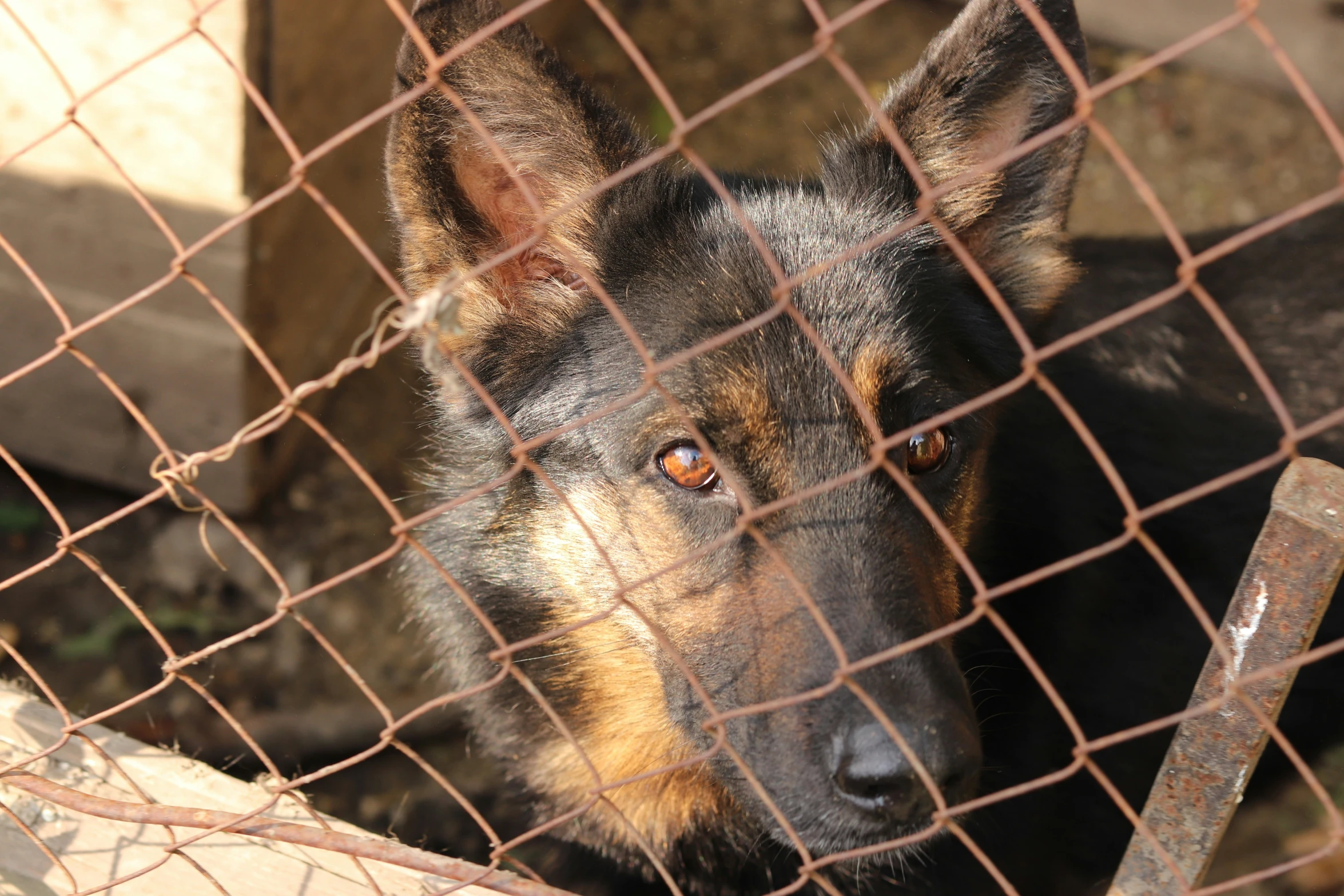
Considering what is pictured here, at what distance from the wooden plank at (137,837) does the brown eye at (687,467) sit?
1092 mm

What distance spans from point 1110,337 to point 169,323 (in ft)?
12.0

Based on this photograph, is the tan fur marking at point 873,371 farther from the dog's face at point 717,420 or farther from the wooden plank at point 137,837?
the wooden plank at point 137,837

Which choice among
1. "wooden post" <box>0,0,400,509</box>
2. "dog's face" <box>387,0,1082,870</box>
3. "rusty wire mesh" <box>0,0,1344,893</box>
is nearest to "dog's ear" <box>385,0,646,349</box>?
"dog's face" <box>387,0,1082,870</box>

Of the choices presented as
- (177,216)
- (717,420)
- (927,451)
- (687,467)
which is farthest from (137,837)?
(177,216)

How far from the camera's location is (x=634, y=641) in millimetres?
2705

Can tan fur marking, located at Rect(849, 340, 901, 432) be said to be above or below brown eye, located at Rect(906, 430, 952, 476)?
above

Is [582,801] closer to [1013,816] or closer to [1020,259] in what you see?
[1013,816]

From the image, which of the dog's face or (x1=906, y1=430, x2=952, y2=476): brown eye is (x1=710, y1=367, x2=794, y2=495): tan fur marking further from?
(x1=906, y1=430, x2=952, y2=476): brown eye

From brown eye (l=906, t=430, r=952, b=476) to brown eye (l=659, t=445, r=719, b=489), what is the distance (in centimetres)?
50

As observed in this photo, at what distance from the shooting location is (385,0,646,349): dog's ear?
2.19 meters

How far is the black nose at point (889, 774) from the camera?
2.00 metres

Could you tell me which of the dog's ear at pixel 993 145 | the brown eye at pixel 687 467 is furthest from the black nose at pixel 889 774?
the dog's ear at pixel 993 145

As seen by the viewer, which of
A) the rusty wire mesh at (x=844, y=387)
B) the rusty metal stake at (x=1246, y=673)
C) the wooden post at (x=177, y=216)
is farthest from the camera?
the wooden post at (x=177, y=216)

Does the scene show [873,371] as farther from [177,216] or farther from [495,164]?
[177,216]
